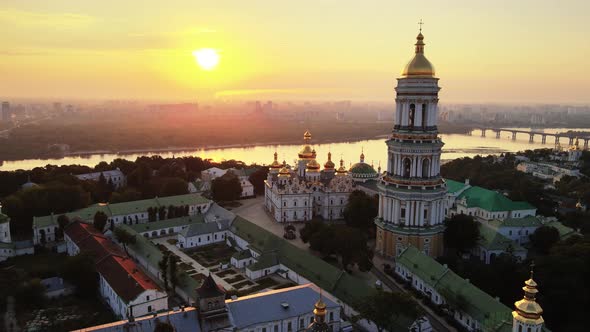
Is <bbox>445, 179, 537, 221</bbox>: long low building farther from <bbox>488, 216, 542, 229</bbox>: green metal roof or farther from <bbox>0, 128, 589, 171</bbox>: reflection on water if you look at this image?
<bbox>0, 128, 589, 171</bbox>: reflection on water

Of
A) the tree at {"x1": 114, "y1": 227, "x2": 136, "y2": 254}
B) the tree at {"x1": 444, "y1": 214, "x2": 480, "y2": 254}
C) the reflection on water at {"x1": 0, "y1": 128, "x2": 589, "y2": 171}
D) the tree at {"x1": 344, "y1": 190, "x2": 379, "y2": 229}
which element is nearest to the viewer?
the tree at {"x1": 444, "y1": 214, "x2": 480, "y2": 254}

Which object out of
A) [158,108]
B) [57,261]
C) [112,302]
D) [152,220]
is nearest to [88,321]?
[112,302]

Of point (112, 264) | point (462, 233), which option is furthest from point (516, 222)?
point (112, 264)

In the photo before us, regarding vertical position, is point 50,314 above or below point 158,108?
below

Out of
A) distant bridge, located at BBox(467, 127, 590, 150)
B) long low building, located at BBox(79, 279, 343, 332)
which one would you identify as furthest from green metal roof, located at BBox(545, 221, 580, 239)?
distant bridge, located at BBox(467, 127, 590, 150)

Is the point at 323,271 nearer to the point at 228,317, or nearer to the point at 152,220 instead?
the point at 228,317

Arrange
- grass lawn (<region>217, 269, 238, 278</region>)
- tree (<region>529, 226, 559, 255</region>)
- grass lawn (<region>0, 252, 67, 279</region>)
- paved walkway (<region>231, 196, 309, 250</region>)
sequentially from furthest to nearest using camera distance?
paved walkway (<region>231, 196, 309, 250</region>)
tree (<region>529, 226, 559, 255</region>)
grass lawn (<region>217, 269, 238, 278</region>)
grass lawn (<region>0, 252, 67, 279</region>)
